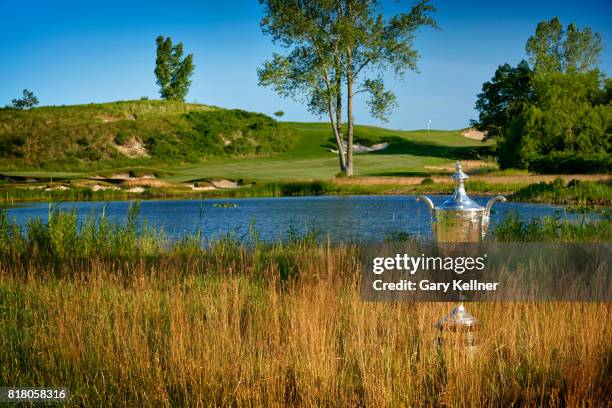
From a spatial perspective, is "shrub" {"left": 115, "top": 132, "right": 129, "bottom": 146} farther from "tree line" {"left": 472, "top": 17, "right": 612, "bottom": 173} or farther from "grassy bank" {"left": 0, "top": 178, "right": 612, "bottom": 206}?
"tree line" {"left": 472, "top": 17, "right": 612, "bottom": 173}

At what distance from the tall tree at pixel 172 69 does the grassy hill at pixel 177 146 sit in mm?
7106

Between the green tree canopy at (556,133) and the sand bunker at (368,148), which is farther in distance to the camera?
the sand bunker at (368,148)

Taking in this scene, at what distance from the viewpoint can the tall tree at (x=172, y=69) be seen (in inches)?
Result: 2616

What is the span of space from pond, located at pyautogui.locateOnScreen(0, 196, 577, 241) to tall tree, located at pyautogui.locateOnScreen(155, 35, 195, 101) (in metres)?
44.3

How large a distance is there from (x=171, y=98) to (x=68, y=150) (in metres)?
22.5

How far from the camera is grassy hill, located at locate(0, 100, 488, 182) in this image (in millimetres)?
41000

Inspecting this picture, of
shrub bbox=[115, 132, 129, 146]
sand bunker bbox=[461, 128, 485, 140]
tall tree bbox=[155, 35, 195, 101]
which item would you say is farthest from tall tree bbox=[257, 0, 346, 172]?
sand bunker bbox=[461, 128, 485, 140]

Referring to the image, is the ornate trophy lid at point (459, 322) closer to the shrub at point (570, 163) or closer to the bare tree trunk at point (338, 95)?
the shrub at point (570, 163)

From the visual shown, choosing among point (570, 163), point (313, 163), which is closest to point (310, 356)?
point (570, 163)

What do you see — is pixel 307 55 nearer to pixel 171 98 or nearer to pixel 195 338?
pixel 195 338

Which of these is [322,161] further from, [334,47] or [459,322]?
[459,322]

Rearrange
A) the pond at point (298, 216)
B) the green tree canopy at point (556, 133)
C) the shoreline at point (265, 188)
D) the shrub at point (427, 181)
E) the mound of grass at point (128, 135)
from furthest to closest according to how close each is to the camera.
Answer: the mound of grass at point (128, 135)
the green tree canopy at point (556, 133)
the shrub at point (427, 181)
the shoreline at point (265, 188)
the pond at point (298, 216)

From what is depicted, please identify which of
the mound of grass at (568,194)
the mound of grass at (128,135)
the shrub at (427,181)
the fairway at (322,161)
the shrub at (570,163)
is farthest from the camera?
the mound of grass at (128,135)

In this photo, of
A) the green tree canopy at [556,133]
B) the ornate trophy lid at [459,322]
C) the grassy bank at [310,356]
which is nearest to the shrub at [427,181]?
the green tree canopy at [556,133]
